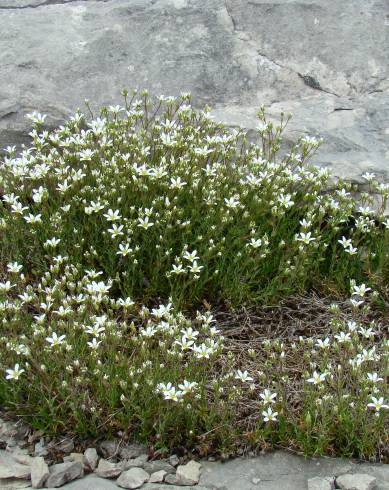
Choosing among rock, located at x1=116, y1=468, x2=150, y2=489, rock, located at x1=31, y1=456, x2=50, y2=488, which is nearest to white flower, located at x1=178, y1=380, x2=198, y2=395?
rock, located at x1=116, y1=468, x2=150, y2=489

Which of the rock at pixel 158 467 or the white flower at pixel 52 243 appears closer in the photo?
the rock at pixel 158 467

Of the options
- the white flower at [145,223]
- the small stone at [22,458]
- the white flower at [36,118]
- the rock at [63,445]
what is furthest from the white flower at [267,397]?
the white flower at [36,118]

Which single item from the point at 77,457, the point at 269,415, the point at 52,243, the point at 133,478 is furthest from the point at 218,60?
the point at 133,478

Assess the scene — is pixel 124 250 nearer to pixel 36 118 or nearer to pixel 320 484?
pixel 36 118

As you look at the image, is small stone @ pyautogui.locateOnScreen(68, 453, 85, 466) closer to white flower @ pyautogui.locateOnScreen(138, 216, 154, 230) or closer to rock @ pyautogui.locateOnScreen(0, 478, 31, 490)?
rock @ pyautogui.locateOnScreen(0, 478, 31, 490)

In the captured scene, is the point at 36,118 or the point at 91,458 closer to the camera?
the point at 91,458

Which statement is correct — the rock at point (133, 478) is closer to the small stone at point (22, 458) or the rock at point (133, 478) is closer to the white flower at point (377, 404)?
the small stone at point (22, 458)
